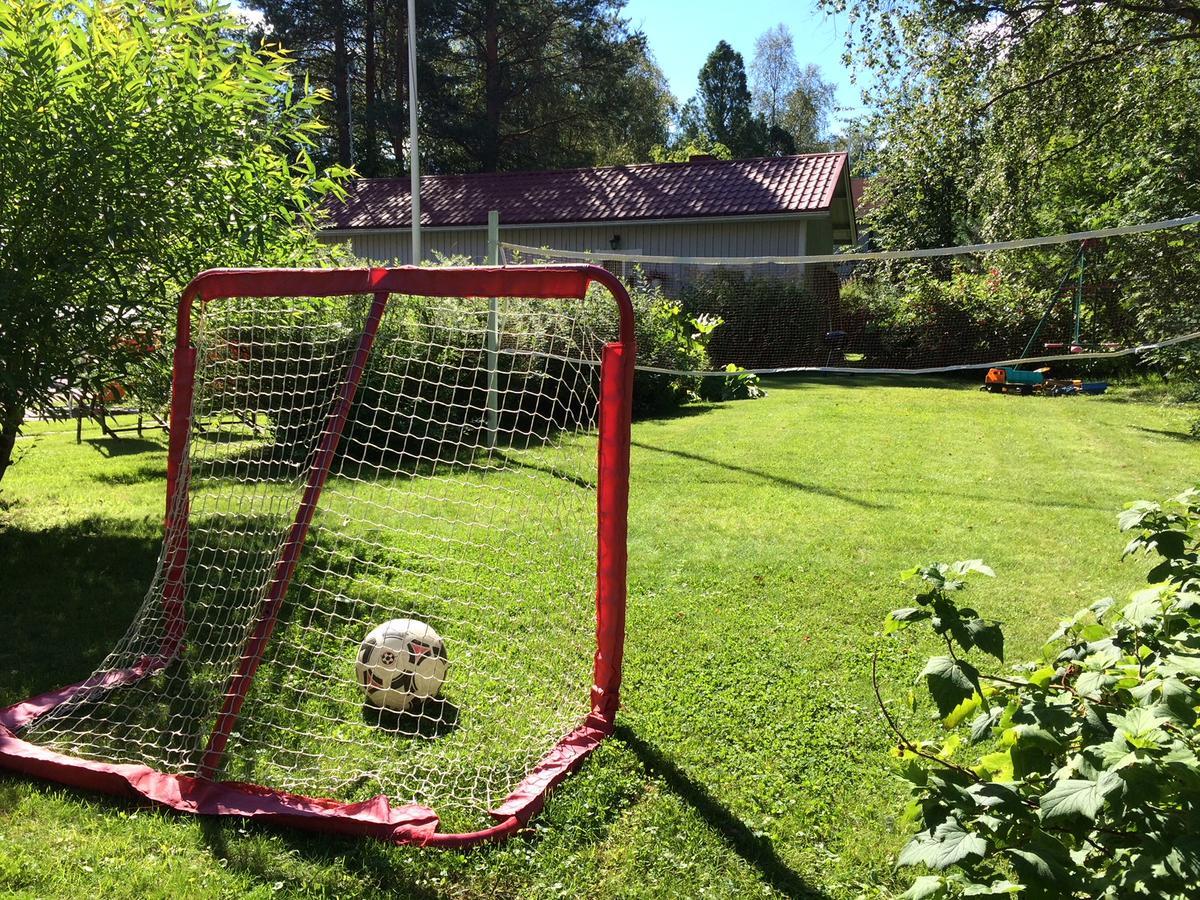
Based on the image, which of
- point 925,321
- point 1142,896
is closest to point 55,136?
point 1142,896

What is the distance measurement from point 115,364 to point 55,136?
4.73 feet

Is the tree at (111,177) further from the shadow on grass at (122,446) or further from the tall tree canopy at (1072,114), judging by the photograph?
the tall tree canopy at (1072,114)

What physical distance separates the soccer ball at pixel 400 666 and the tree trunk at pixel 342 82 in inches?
1208

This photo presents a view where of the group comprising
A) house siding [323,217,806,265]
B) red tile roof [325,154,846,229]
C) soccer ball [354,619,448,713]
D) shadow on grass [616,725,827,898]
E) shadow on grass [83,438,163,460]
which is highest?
red tile roof [325,154,846,229]

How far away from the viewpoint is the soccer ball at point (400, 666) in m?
3.78

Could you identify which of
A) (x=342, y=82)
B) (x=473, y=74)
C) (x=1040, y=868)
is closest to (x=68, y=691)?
(x=1040, y=868)

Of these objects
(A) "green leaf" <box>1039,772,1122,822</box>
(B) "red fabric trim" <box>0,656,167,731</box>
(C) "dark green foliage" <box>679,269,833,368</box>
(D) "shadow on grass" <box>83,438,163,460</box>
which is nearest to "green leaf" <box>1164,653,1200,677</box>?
(A) "green leaf" <box>1039,772,1122,822</box>

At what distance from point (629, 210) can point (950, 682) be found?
1942 centimetres

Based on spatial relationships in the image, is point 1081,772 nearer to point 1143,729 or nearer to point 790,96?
point 1143,729

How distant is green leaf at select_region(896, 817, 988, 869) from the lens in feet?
4.92

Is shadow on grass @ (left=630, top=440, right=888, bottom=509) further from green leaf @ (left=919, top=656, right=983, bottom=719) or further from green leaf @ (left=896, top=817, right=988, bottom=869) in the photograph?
green leaf @ (left=896, top=817, right=988, bottom=869)

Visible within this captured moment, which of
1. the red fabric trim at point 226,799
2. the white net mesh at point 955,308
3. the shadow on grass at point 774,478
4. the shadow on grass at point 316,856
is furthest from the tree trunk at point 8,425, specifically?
the white net mesh at point 955,308

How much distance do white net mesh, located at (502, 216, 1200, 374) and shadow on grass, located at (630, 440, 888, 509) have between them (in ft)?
5.67

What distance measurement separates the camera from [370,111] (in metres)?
31.6
